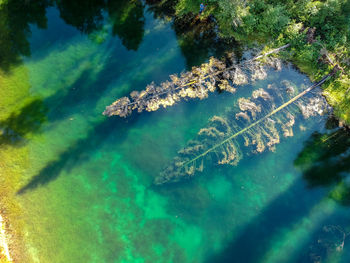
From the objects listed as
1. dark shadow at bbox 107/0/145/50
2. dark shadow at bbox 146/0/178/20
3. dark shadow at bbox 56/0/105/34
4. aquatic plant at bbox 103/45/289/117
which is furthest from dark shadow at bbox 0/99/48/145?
dark shadow at bbox 146/0/178/20

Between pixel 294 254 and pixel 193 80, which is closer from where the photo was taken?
pixel 294 254

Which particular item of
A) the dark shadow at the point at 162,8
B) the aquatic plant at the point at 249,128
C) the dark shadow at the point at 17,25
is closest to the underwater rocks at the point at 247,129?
the aquatic plant at the point at 249,128

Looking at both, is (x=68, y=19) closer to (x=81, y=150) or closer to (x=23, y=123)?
(x=23, y=123)

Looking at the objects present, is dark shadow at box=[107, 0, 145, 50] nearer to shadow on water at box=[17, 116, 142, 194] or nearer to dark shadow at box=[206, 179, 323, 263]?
shadow on water at box=[17, 116, 142, 194]

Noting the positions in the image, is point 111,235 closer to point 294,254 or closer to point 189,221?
point 189,221

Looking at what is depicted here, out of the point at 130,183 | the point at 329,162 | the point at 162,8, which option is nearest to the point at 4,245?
the point at 130,183

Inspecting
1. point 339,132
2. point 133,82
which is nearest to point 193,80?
point 133,82

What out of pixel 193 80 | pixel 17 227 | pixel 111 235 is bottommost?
pixel 111 235
